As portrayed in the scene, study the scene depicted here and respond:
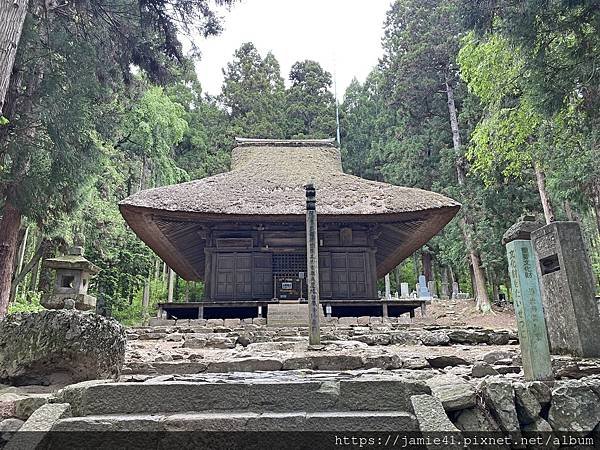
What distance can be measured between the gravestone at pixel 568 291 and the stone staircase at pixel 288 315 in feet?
17.9

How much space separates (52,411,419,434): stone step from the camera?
2.38m

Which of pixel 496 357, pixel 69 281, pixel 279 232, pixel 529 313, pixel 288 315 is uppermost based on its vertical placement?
pixel 279 232

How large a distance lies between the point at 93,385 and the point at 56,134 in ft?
18.5

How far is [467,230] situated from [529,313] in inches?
639

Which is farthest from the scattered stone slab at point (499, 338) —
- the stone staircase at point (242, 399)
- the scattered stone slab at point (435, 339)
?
the stone staircase at point (242, 399)

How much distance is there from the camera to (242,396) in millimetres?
2639

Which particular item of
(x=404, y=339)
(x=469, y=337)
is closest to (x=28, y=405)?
(x=404, y=339)

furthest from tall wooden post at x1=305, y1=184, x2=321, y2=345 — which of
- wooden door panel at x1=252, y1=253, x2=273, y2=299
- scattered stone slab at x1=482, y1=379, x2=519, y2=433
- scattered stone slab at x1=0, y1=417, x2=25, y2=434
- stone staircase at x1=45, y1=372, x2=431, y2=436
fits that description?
wooden door panel at x1=252, y1=253, x2=273, y2=299

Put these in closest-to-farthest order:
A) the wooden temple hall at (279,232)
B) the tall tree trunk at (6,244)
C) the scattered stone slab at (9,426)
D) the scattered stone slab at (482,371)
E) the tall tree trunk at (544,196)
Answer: the scattered stone slab at (9,426) < the scattered stone slab at (482,371) < the tall tree trunk at (6,244) < the wooden temple hall at (279,232) < the tall tree trunk at (544,196)

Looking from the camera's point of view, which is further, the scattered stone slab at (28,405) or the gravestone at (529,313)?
the gravestone at (529,313)

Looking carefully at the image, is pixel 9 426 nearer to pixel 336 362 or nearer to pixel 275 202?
pixel 336 362

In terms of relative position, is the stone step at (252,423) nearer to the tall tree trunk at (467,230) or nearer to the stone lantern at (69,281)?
the stone lantern at (69,281)

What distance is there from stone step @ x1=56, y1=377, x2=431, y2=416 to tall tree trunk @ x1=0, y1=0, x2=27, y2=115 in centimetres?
421

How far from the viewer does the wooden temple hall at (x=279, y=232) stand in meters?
11.8
